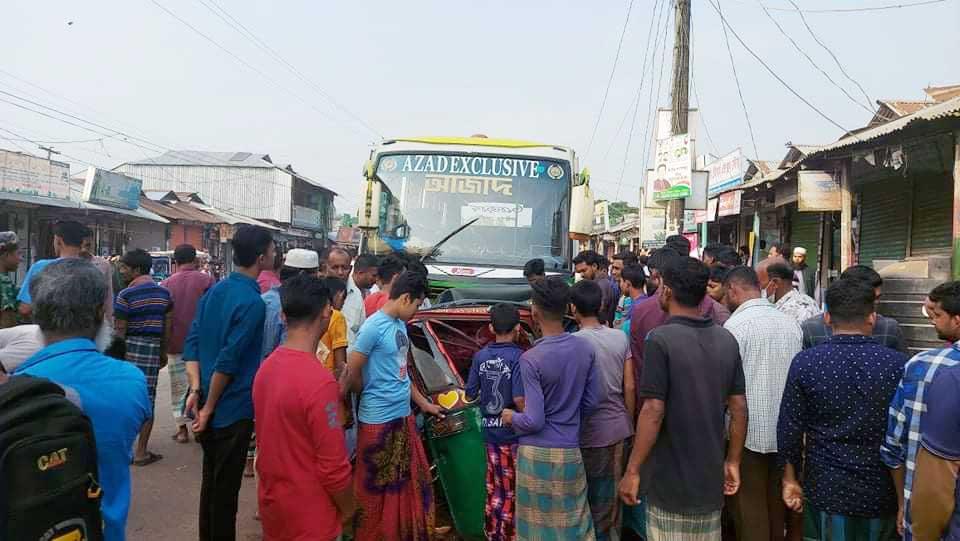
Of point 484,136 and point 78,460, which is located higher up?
point 484,136

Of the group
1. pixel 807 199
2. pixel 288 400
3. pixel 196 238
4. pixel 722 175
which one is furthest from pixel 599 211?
pixel 288 400

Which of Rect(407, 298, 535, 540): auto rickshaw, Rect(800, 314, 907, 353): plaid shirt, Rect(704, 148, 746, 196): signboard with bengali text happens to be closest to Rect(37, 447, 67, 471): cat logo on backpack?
Rect(407, 298, 535, 540): auto rickshaw

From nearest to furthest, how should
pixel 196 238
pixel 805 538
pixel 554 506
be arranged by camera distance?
1. pixel 554 506
2. pixel 805 538
3. pixel 196 238

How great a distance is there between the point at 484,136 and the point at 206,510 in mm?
6311

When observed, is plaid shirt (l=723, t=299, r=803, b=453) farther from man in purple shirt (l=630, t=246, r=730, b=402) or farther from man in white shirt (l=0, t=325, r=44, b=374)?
man in white shirt (l=0, t=325, r=44, b=374)

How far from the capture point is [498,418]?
378 cm

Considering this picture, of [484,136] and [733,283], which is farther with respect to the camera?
[484,136]

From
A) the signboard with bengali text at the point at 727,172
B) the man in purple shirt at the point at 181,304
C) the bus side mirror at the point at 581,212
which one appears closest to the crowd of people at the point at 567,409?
the man in purple shirt at the point at 181,304

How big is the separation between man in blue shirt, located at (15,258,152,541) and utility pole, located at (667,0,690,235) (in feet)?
31.4

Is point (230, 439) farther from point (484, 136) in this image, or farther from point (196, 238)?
point (196, 238)

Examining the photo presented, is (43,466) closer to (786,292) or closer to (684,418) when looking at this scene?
(684,418)

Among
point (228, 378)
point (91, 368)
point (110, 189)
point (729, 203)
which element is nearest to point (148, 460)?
point (228, 378)

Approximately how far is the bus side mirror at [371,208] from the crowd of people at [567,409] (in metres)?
3.53

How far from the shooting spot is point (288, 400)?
2617 mm
